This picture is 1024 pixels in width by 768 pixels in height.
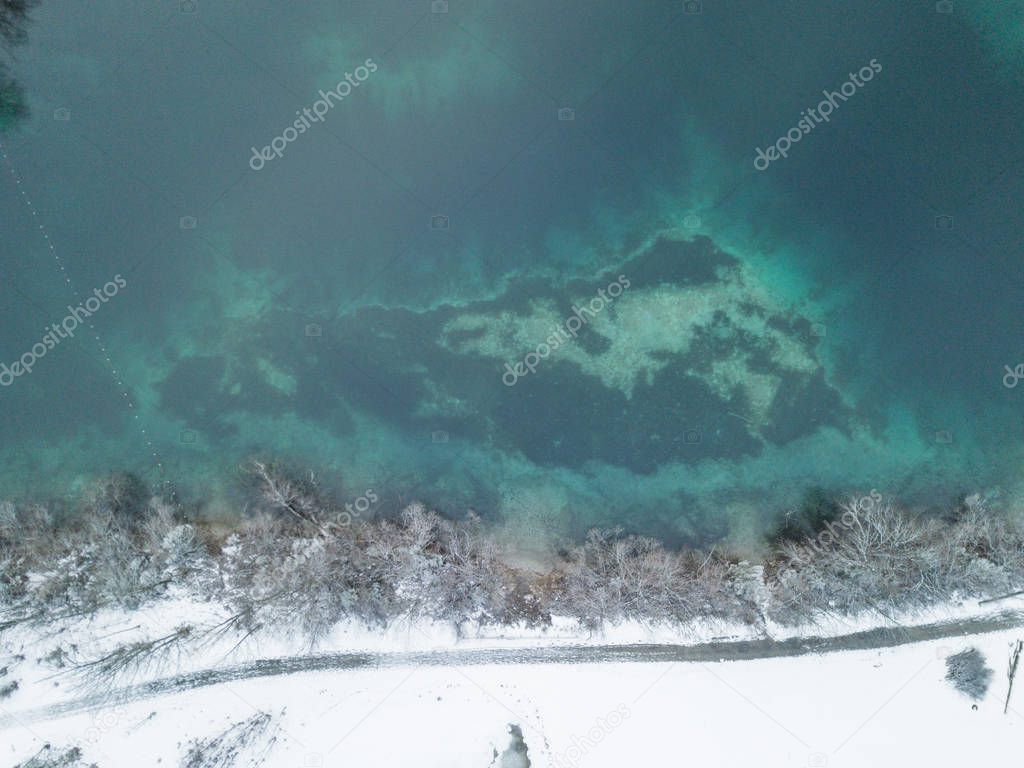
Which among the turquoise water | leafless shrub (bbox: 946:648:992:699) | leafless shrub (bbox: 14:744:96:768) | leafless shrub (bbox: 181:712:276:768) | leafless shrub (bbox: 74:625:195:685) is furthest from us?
the turquoise water

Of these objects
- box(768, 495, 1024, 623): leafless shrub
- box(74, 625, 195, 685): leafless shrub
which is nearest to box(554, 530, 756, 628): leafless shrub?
box(768, 495, 1024, 623): leafless shrub

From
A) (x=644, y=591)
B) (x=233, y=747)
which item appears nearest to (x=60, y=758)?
(x=233, y=747)

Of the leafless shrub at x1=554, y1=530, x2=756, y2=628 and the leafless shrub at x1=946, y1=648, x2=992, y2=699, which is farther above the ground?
the leafless shrub at x1=554, y1=530, x2=756, y2=628

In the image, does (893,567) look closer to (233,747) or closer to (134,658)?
(233,747)

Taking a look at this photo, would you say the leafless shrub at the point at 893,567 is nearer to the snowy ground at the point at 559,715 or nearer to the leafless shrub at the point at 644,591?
the snowy ground at the point at 559,715

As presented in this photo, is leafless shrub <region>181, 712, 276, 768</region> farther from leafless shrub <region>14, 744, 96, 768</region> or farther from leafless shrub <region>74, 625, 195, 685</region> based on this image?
leafless shrub <region>14, 744, 96, 768</region>

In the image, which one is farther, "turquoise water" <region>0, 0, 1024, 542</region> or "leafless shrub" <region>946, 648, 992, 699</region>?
"turquoise water" <region>0, 0, 1024, 542</region>

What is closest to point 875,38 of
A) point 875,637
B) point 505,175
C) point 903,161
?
point 903,161
